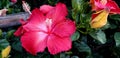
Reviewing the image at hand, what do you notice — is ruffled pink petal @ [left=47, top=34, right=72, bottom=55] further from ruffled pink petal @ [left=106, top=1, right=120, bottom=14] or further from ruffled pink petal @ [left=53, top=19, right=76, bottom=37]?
ruffled pink petal @ [left=106, top=1, right=120, bottom=14]

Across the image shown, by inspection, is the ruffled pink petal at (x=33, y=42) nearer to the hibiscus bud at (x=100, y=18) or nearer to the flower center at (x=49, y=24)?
the flower center at (x=49, y=24)

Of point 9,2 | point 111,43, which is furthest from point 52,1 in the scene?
point 111,43

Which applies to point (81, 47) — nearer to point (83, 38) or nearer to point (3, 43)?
point (83, 38)

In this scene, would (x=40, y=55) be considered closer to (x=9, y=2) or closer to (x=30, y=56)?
(x=30, y=56)

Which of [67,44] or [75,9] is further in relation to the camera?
[75,9]

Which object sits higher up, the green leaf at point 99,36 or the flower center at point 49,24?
the flower center at point 49,24

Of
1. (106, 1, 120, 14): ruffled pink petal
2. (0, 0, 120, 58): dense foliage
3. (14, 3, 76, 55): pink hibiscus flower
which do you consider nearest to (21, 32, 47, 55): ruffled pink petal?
(14, 3, 76, 55): pink hibiscus flower

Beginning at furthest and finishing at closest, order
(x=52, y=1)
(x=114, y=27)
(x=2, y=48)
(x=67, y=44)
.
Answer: (x=52, y=1) → (x=114, y=27) → (x=2, y=48) → (x=67, y=44)

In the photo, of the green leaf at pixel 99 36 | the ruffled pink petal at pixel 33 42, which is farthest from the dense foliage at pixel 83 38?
the ruffled pink petal at pixel 33 42
